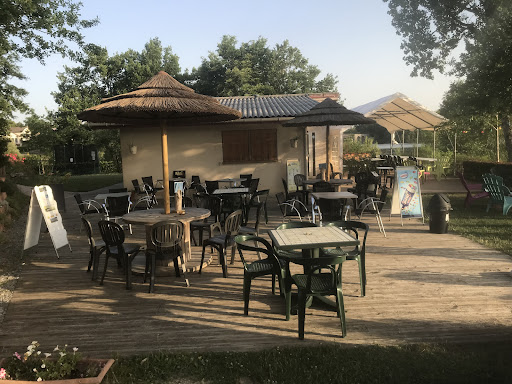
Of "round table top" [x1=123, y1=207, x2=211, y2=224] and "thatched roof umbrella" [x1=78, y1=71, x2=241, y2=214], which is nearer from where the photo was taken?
"thatched roof umbrella" [x1=78, y1=71, x2=241, y2=214]

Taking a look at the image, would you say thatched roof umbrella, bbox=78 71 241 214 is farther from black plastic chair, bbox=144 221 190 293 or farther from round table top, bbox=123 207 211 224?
black plastic chair, bbox=144 221 190 293

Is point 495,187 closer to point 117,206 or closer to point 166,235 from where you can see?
point 166,235

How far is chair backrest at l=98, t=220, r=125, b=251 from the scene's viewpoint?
464 cm


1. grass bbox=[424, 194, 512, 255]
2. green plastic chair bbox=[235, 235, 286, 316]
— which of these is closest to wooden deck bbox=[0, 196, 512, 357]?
green plastic chair bbox=[235, 235, 286, 316]

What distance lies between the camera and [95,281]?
5055 millimetres

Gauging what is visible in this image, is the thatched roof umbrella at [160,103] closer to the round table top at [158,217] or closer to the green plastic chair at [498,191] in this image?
the round table top at [158,217]

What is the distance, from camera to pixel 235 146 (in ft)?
42.4

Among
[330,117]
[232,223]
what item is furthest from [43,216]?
[330,117]

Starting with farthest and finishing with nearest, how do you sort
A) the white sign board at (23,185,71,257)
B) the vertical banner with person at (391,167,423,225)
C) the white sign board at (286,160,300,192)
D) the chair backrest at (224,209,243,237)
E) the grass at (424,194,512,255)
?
the white sign board at (286,160,300,192) → the vertical banner with person at (391,167,423,225) → the grass at (424,194,512,255) → the white sign board at (23,185,71,257) → the chair backrest at (224,209,243,237)

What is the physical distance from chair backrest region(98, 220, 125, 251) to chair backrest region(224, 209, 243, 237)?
127 cm

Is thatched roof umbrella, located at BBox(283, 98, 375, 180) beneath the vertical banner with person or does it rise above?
above

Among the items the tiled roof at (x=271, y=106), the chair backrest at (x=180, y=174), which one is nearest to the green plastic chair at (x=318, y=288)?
the tiled roof at (x=271, y=106)

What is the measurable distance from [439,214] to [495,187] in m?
2.74

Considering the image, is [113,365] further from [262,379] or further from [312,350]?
[312,350]
